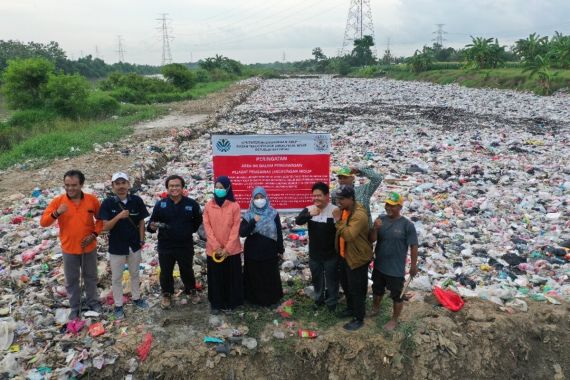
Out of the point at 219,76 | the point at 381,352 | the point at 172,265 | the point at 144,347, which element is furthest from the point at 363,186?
the point at 219,76

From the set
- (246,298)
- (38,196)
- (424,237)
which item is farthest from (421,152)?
(38,196)

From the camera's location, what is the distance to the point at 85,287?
405 centimetres

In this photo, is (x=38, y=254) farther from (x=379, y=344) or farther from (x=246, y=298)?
(x=379, y=344)

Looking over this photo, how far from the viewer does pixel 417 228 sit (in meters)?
6.09

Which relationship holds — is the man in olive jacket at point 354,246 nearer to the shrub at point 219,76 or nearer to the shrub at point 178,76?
the shrub at point 178,76

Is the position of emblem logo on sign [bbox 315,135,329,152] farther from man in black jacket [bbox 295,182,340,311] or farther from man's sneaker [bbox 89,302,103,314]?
man's sneaker [bbox 89,302,103,314]

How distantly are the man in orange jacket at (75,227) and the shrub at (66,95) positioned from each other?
17.3 metres

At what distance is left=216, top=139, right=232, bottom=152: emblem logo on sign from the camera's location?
4410 millimetres

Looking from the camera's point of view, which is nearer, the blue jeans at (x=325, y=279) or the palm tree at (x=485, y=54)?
the blue jeans at (x=325, y=279)

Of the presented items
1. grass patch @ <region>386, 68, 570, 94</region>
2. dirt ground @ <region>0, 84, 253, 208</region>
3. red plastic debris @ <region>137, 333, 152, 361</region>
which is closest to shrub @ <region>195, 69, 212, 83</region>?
grass patch @ <region>386, 68, 570, 94</region>

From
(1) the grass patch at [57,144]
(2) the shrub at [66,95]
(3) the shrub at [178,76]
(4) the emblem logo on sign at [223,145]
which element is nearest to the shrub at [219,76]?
(3) the shrub at [178,76]

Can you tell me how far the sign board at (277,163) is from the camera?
442 centimetres

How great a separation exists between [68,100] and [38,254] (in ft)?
52.5

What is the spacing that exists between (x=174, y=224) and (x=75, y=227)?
86cm
